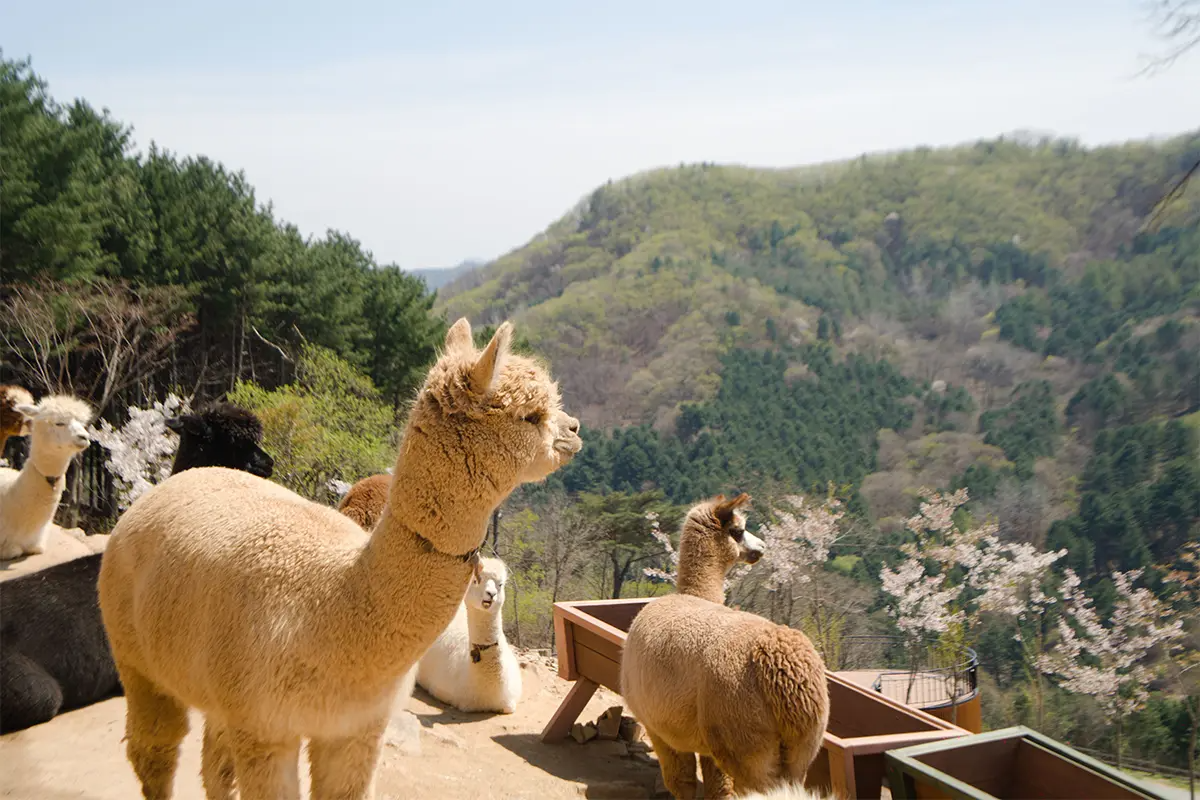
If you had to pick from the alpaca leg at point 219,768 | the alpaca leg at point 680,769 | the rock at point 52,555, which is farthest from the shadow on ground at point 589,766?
the rock at point 52,555

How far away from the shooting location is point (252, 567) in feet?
8.41

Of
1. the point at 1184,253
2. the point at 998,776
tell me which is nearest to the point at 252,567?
the point at 998,776

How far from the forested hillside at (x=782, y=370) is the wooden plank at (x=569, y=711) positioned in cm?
416

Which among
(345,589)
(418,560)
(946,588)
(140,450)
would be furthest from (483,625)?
(140,450)

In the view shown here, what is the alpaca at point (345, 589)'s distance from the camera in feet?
7.75

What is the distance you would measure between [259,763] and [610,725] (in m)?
4.36

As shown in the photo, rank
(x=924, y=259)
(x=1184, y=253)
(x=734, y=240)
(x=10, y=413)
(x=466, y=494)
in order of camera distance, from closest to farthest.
A: (x=466, y=494) → (x=10, y=413) → (x=1184, y=253) → (x=924, y=259) → (x=734, y=240)

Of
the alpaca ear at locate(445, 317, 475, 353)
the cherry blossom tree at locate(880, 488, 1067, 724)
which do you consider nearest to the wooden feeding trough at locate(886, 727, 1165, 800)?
the alpaca ear at locate(445, 317, 475, 353)

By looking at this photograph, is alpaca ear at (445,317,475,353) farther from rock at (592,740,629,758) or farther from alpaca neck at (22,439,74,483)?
alpaca neck at (22,439,74,483)

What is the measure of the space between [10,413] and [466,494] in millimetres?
7027

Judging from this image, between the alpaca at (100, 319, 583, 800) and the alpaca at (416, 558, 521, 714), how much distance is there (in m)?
3.61

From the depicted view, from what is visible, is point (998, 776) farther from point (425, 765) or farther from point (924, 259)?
point (924, 259)

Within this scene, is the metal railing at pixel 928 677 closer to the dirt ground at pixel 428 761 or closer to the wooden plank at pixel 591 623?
the wooden plank at pixel 591 623

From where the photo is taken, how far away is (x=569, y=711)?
6414 millimetres
